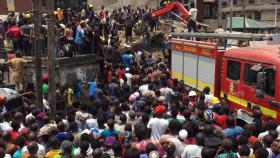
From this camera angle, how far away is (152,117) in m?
9.19

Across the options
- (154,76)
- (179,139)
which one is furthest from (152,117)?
(154,76)

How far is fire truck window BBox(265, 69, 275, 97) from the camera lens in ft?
31.4

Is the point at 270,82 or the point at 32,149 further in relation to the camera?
the point at 270,82

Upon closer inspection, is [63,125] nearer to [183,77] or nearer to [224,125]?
[224,125]

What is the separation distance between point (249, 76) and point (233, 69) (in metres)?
0.96

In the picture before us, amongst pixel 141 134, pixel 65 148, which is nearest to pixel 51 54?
pixel 65 148

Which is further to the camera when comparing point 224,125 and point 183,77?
point 183,77

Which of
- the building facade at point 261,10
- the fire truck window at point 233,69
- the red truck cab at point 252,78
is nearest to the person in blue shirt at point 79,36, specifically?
the red truck cab at point 252,78

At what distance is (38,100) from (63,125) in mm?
4100

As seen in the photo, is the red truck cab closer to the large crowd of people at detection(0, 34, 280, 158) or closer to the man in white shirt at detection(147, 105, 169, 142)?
the large crowd of people at detection(0, 34, 280, 158)

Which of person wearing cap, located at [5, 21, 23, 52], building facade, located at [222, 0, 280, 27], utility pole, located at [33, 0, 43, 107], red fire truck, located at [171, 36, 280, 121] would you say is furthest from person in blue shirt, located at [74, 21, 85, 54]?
building facade, located at [222, 0, 280, 27]

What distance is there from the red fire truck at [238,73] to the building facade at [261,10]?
3689cm

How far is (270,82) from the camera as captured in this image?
9.65m

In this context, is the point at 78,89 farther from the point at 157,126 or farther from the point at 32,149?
the point at 32,149
